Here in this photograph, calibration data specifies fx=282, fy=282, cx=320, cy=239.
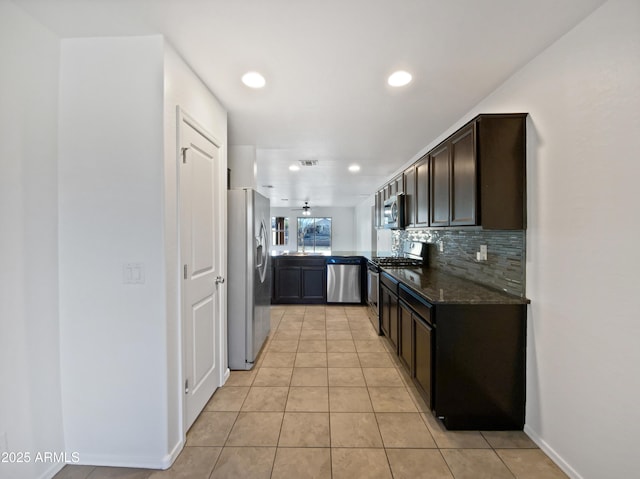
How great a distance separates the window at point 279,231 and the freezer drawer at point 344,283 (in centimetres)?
660

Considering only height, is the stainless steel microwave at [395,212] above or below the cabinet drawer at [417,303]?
above

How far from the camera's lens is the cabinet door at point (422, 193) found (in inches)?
113

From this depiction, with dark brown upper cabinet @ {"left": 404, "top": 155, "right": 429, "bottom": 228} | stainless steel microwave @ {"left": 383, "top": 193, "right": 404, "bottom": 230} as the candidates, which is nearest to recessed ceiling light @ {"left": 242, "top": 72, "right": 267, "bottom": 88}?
dark brown upper cabinet @ {"left": 404, "top": 155, "right": 429, "bottom": 228}

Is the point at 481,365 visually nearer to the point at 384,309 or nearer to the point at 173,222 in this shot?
the point at 384,309

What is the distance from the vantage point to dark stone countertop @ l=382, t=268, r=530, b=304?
1894 millimetres

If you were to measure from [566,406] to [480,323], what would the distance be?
0.57 m

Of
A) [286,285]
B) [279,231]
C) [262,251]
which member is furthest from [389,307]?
[279,231]

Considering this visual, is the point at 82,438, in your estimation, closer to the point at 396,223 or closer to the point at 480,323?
the point at 480,323

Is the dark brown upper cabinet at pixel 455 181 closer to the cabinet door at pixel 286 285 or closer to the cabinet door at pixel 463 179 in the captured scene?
the cabinet door at pixel 463 179

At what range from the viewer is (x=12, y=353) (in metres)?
1.37

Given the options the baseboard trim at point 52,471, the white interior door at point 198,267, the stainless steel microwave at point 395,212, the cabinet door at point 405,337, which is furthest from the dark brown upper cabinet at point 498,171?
the baseboard trim at point 52,471

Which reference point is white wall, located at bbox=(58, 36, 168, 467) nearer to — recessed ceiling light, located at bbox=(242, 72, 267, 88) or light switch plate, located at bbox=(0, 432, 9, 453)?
light switch plate, located at bbox=(0, 432, 9, 453)

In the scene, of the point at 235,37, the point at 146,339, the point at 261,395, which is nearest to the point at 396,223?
the point at 261,395

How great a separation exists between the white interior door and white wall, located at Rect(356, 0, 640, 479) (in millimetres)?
2238
